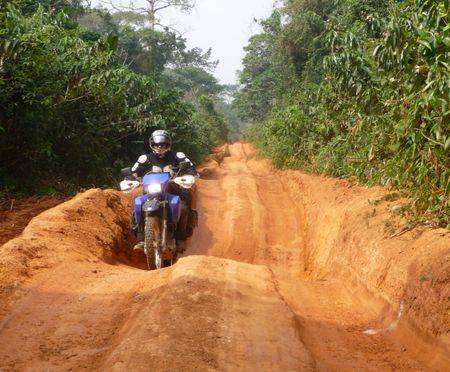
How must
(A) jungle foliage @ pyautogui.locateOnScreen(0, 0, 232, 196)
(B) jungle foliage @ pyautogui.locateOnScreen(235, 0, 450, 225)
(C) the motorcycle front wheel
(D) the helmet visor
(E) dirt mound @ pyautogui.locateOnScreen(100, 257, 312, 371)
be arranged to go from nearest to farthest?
1. (E) dirt mound @ pyautogui.locateOnScreen(100, 257, 312, 371)
2. (B) jungle foliage @ pyautogui.locateOnScreen(235, 0, 450, 225)
3. (C) the motorcycle front wheel
4. (D) the helmet visor
5. (A) jungle foliage @ pyautogui.locateOnScreen(0, 0, 232, 196)

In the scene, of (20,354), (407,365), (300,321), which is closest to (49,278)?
(20,354)

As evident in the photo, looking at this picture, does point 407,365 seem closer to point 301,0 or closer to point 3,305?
point 3,305

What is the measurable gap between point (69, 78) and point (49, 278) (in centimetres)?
759

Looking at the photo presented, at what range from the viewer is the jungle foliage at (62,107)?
973 cm

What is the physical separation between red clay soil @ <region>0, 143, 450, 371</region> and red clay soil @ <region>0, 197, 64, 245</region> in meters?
0.67

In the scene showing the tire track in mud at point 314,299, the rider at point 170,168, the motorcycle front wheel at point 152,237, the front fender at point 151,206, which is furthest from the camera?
the rider at point 170,168

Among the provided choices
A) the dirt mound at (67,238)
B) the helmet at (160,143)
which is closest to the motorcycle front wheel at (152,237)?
the dirt mound at (67,238)

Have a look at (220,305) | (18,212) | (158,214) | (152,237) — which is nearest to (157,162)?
(158,214)

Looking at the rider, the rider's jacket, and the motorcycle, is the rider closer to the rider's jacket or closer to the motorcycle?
the rider's jacket

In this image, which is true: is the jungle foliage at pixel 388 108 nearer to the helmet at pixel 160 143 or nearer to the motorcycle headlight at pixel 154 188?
the motorcycle headlight at pixel 154 188

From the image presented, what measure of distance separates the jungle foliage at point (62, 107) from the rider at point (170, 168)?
3.41 metres

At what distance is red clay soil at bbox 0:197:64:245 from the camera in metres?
7.41

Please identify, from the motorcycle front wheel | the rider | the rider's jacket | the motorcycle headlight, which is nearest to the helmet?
the rider

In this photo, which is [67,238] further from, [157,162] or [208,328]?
[208,328]
